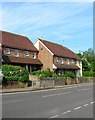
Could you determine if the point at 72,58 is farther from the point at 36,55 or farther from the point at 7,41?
the point at 7,41

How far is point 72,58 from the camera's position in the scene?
3159 inches

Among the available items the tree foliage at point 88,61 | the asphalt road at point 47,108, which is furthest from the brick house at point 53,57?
the asphalt road at point 47,108

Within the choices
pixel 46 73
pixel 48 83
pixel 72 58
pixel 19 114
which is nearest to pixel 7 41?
pixel 46 73

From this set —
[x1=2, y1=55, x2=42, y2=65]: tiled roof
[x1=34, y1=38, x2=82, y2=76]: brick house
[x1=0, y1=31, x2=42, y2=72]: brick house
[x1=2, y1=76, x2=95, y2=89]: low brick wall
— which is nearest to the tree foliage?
[x1=34, y1=38, x2=82, y2=76]: brick house

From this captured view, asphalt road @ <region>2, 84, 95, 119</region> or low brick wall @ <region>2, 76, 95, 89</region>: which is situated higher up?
low brick wall @ <region>2, 76, 95, 89</region>

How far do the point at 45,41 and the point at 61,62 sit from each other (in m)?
5.66

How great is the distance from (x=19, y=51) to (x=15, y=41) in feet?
8.59

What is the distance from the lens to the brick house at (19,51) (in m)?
55.2

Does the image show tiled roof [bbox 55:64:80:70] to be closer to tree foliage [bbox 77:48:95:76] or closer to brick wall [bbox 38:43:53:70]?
brick wall [bbox 38:43:53:70]

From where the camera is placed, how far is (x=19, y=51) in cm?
5938

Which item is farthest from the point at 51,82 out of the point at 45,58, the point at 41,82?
the point at 45,58

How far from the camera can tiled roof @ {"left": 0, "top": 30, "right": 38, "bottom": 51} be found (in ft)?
188

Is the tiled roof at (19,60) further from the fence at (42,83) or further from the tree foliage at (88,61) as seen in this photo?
the tree foliage at (88,61)

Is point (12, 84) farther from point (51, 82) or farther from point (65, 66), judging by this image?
point (65, 66)
